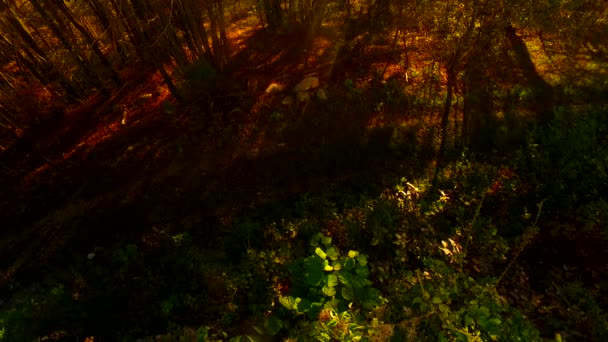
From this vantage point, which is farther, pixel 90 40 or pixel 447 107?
pixel 90 40

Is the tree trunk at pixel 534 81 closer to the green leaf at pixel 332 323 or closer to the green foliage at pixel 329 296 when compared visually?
the green foliage at pixel 329 296

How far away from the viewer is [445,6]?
9219 mm

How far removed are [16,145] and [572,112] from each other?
15.6 meters

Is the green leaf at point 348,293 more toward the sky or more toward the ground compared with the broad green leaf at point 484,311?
more toward the sky

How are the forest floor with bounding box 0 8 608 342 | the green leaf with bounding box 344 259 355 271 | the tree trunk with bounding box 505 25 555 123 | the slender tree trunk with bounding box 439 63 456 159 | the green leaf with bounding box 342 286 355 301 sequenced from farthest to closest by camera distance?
the tree trunk with bounding box 505 25 555 123 < the slender tree trunk with bounding box 439 63 456 159 < the forest floor with bounding box 0 8 608 342 < the green leaf with bounding box 344 259 355 271 < the green leaf with bounding box 342 286 355 301

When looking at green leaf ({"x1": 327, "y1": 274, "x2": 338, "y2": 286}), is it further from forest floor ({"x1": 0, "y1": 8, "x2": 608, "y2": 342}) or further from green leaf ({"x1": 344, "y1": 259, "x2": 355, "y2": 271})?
forest floor ({"x1": 0, "y1": 8, "x2": 608, "y2": 342})

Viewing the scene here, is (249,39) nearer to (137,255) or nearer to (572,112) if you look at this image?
(137,255)

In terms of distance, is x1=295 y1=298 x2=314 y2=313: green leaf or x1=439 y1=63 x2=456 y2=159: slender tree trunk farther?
x1=439 y1=63 x2=456 y2=159: slender tree trunk

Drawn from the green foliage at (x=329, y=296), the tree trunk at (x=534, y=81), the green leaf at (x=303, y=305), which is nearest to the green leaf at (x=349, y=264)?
the green foliage at (x=329, y=296)

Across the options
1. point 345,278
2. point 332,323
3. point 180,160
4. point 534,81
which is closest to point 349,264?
point 345,278

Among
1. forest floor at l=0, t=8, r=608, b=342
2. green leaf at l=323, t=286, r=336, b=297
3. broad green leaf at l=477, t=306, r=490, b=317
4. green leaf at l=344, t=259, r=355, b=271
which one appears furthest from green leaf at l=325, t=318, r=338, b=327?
forest floor at l=0, t=8, r=608, b=342

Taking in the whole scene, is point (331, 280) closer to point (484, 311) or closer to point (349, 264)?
point (349, 264)

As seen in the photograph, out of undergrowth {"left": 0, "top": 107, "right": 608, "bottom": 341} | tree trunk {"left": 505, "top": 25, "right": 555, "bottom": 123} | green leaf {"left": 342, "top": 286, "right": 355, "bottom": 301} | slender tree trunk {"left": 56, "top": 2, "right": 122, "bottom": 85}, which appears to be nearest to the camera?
green leaf {"left": 342, "top": 286, "right": 355, "bottom": 301}

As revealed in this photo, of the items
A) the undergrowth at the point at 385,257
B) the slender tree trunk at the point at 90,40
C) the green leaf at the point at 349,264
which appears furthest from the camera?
the slender tree trunk at the point at 90,40
